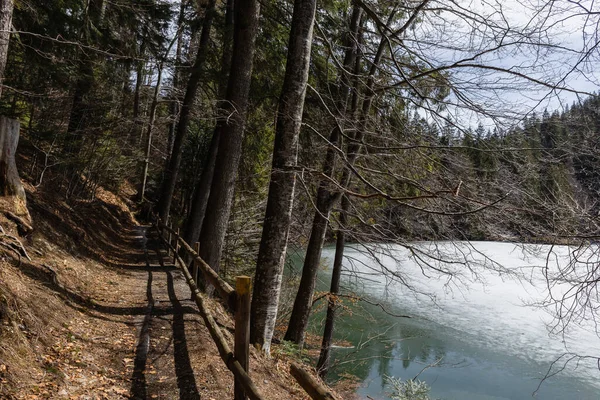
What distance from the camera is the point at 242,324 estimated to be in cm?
375

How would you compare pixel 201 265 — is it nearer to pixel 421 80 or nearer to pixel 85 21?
pixel 421 80

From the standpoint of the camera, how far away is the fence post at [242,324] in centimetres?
375

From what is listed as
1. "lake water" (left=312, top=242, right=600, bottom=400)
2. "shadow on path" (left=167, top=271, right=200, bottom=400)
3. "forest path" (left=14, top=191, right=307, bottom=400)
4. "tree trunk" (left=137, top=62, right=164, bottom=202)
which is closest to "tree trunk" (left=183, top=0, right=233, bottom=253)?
"forest path" (left=14, top=191, right=307, bottom=400)

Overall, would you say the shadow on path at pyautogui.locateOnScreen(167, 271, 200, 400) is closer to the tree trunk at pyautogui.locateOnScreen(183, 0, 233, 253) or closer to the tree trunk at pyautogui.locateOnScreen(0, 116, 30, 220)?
the tree trunk at pyautogui.locateOnScreen(0, 116, 30, 220)

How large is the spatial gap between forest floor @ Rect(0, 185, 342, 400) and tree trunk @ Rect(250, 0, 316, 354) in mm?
584

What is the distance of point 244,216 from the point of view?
14570mm

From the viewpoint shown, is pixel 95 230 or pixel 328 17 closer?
pixel 328 17

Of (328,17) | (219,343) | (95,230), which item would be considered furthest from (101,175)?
(219,343)

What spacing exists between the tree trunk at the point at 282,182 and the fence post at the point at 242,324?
5.77ft

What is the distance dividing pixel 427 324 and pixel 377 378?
3481mm

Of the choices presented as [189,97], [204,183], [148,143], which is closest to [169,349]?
[204,183]

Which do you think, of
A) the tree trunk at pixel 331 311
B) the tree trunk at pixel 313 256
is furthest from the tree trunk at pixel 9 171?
the tree trunk at pixel 331 311

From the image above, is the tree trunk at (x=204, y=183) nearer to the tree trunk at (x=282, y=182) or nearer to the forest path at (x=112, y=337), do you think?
the forest path at (x=112, y=337)

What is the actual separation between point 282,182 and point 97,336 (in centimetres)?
284
